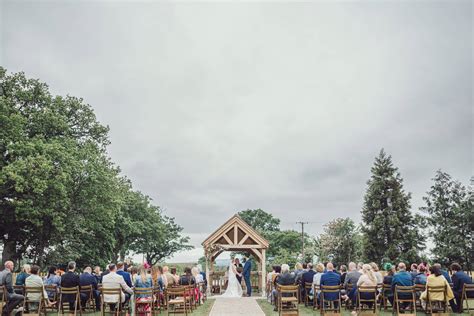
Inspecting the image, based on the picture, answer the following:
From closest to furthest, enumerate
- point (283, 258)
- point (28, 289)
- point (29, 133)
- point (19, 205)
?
point (28, 289)
point (19, 205)
point (29, 133)
point (283, 258)

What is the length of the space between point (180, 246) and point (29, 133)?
3286cm

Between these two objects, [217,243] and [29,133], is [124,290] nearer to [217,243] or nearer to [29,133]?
[217,243]

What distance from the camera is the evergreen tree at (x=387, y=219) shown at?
37.3 metres

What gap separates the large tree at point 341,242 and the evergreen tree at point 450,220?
11675mm

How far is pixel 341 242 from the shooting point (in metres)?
50.6

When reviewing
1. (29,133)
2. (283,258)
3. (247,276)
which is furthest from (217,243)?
(283,258)

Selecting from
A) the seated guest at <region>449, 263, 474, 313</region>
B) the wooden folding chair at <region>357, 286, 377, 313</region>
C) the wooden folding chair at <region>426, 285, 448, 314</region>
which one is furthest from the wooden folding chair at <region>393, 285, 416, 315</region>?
the seated guest at <region>449, 263, 474, 313</region>

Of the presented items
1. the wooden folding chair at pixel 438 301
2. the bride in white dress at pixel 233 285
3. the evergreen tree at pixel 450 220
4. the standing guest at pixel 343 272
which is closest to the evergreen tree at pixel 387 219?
the evergreen tree at pixel 450 220

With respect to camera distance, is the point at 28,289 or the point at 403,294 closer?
the point at 28,289

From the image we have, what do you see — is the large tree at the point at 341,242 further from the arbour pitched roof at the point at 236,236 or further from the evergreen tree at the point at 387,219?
the arbour pitched roof at the point at 236,236

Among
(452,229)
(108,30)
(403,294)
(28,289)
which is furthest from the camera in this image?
(452,229)

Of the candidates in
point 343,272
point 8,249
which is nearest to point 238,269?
point 343,272

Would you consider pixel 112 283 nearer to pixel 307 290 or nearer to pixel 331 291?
pixel 331 291

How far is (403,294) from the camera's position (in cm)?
1179
